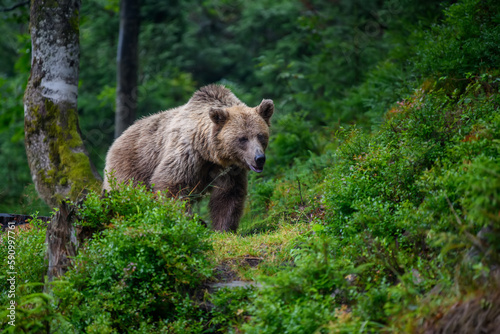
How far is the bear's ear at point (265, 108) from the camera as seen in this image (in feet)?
23.6

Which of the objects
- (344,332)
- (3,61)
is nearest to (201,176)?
(344,332)

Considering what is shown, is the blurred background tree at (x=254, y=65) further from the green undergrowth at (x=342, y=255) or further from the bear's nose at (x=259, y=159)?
the green undergrowth at (x=342, y=255)

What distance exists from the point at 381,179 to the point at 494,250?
6.23 ft

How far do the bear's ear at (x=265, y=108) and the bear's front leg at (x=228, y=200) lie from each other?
90cm

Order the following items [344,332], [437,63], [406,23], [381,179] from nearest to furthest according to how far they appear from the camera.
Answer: [344,332], [381,179], [437,63], [406,23]

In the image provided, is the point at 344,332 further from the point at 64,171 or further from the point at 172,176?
the point at 64,171

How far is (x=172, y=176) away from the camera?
22.6 feet

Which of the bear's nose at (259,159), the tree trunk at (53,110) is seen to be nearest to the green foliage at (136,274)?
the bear's nose at (259,159)

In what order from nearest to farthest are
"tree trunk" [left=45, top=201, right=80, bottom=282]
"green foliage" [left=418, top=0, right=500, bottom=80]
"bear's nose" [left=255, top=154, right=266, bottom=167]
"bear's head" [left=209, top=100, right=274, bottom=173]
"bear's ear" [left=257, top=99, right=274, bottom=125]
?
"tree trunk" [left=45, top=201, right=80, bottom=282] → "green foliage" [left=418, top=0, right=500, bottom=80] → "bear's nose" [left=255, top=154, right=266, bottom=167] → "bear's head" [left=209, top=100, right=274, bottom=173] → "bear's ear" [left=257, top=99, right=274, bottom=125]

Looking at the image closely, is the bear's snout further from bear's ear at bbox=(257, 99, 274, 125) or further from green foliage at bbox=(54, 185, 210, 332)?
green foliage at bbox=(54, 185, 210, 332)

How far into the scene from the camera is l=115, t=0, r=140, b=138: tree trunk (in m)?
11.8

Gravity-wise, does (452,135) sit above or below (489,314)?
Answer: above

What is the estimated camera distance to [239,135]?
6.93 metres

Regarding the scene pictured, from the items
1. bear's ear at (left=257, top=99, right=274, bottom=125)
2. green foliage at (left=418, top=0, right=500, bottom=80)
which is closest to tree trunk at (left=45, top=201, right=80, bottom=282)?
bear's ear at (left=257, top=99, right=274, bottom=125)
